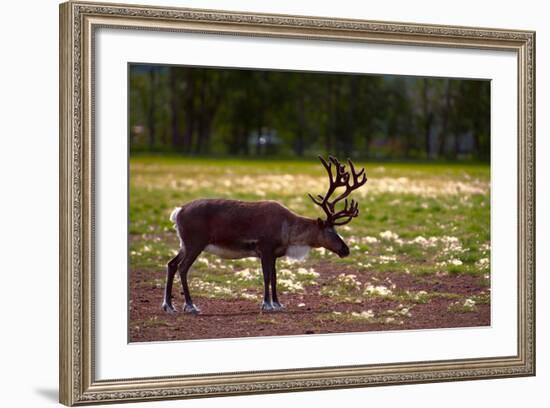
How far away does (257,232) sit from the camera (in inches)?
446

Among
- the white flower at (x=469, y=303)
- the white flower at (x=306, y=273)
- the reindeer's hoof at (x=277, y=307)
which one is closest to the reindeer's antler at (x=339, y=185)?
the reindeer's hoof at (x=277, y=307)

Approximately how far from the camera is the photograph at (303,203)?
36.6 ft

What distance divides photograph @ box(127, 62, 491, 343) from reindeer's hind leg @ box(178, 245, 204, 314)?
3 cm

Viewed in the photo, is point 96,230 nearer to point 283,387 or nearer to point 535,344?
point 283,387

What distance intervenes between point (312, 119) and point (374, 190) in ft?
12.0

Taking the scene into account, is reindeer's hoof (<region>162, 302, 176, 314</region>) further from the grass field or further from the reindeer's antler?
the reindeer's antler

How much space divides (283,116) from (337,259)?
7501mm

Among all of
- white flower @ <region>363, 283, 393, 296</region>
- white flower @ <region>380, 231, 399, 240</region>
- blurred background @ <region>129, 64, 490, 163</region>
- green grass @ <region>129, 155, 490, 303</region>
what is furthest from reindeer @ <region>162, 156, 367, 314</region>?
blurred background @ <region>129, 64, 490, 163</region>

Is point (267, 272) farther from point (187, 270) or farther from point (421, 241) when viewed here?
point (421, 241)

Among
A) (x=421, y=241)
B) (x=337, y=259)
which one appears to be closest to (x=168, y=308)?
(x=337, y=259)

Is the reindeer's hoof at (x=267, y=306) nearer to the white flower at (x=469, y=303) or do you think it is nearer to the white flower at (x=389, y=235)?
the white flower at (x=469, y=303)

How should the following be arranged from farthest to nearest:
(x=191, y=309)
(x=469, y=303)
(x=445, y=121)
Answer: (x=445, y=121), (x=469, y=303), (x=191, y=309)

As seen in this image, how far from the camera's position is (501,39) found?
1082cm

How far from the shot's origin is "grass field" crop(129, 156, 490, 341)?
36.6 ft
